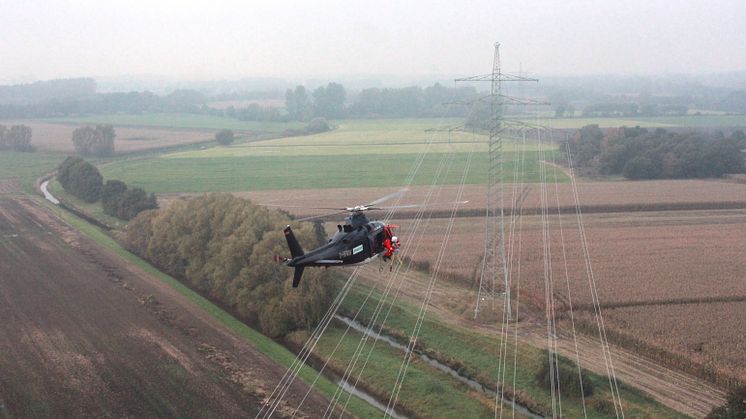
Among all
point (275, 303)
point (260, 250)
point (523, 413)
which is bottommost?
point (523, 413)

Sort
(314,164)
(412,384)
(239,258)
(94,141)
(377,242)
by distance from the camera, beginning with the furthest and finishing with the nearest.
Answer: (94,141)
(314,164)
(239,258)
(412,384)
(377,242)

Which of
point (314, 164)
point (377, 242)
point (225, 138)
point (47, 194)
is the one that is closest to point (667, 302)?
point (377, 242)

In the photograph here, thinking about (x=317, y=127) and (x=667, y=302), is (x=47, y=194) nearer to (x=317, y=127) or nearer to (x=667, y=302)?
(x=667, y=302)

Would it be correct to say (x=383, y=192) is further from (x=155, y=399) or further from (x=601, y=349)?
(x=155, y=399)

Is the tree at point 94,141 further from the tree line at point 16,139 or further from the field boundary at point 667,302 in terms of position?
the field boundary at point 667,302

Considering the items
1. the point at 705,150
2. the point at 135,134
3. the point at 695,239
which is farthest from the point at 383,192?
the point at 135,134

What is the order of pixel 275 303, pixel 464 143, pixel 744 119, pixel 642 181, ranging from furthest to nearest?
1. pixel 744 119
2. pixel 464 143
3. pixel 642 181
4. pixel 275 303
